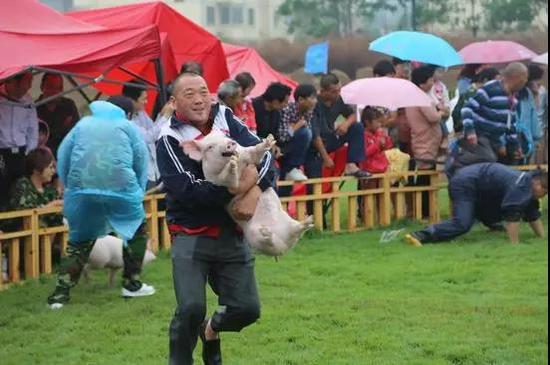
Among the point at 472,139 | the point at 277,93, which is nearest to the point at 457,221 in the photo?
the point at 472,139

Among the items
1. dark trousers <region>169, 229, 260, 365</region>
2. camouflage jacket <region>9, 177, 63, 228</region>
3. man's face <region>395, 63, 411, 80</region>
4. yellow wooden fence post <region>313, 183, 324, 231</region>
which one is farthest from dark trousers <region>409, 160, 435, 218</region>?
dark trousers <region>169, 229, 260, 365</region>

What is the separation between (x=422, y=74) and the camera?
14.7 metres

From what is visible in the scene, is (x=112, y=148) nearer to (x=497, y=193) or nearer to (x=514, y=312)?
(x=514, y=312)

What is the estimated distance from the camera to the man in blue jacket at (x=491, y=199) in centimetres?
1204

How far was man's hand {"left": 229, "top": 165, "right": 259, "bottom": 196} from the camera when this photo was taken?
19.7 feet

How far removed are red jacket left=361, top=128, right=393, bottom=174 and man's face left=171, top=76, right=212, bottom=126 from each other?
8.10 meters

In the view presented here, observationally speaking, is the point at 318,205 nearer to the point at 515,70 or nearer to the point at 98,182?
the point at 515,70

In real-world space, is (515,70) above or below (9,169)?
above

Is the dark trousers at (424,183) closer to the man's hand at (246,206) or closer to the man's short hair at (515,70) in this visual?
the man's short hair at (515,70)

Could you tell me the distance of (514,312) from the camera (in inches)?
336

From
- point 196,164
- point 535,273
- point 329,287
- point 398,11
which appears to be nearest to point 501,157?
point 535,273

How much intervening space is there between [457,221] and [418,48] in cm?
338

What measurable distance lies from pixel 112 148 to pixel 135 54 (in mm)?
1642

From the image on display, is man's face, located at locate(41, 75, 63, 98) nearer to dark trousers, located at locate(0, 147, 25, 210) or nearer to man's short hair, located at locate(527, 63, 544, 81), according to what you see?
dark trousers, located at locate(0, 147, 25, 210)
